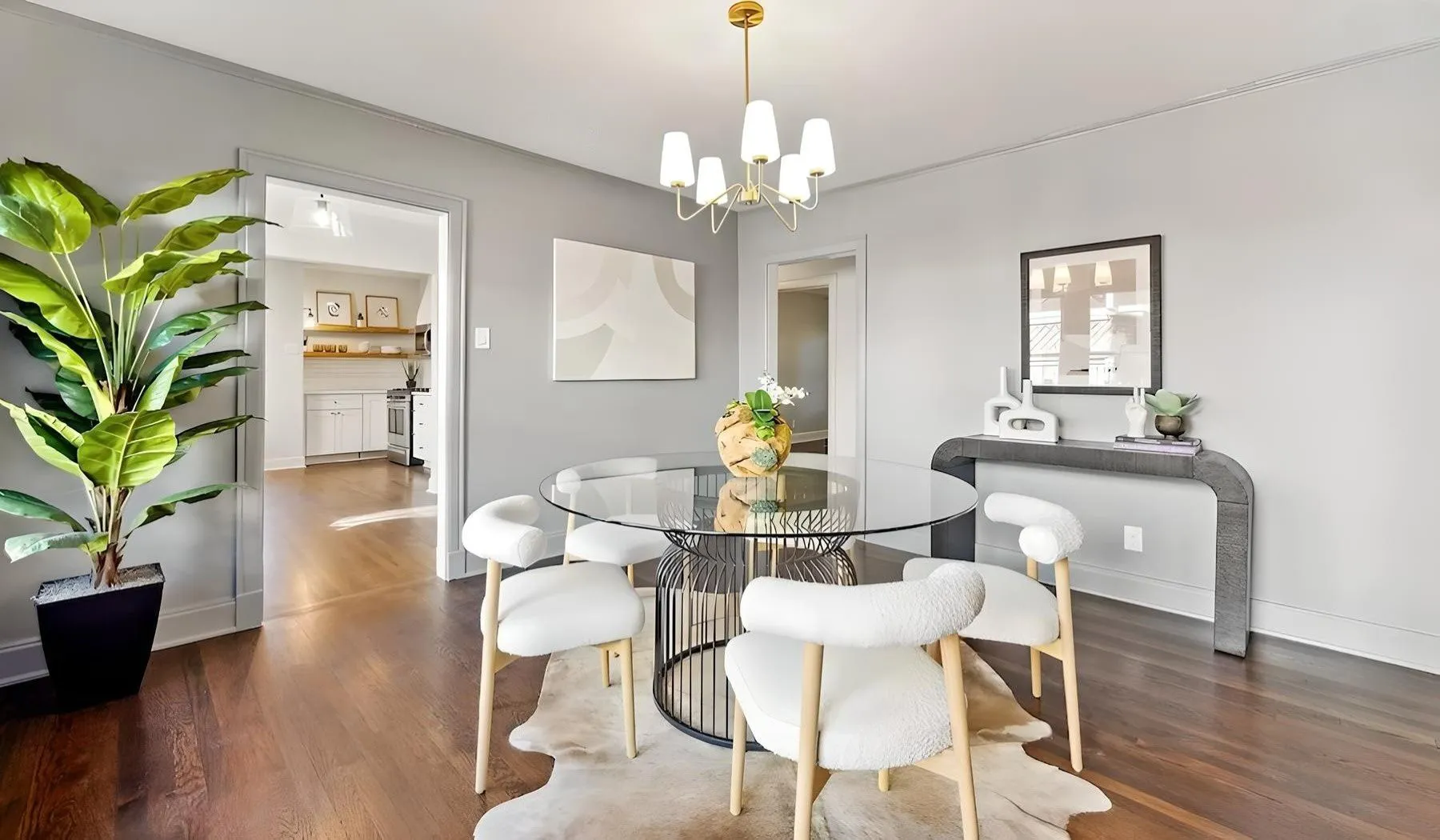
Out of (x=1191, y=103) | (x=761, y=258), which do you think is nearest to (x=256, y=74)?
(x=761, y=258)

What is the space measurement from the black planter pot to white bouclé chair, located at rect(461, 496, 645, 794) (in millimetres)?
1428

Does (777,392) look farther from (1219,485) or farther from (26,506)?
(26,506)

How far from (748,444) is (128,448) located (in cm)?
204

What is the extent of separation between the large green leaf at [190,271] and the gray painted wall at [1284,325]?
2980 millimetres

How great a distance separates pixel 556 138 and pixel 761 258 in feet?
6.30

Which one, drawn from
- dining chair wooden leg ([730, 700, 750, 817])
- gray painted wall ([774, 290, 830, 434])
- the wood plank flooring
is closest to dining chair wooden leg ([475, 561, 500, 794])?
dining chair wooden leg ([730, 700, 750, 817])

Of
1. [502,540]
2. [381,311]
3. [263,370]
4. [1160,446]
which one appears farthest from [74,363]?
[381,311]

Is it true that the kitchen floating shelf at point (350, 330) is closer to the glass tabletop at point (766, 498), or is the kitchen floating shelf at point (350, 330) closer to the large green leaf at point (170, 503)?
the large green leaf at point (170, 503)

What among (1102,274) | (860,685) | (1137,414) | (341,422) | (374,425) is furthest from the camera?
(374,425)

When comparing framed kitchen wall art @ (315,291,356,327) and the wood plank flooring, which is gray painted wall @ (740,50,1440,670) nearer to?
the wood plank flooring

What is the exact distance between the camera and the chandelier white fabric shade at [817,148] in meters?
2.13

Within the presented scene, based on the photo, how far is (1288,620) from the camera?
109 inches

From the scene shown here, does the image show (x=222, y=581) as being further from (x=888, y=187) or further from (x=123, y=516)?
(x=888, y=187)

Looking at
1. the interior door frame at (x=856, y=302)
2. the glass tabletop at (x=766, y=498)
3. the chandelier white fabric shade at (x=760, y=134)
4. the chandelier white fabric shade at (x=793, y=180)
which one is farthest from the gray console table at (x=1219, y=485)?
the chandelier white fabric shade at (x=760, y=134)
